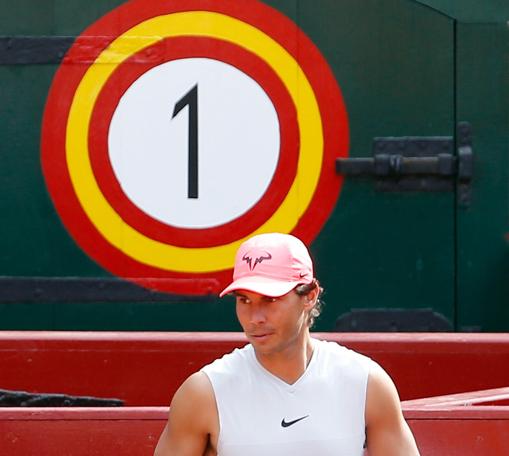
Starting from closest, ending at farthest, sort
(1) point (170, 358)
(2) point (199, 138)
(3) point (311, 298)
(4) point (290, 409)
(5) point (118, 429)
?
(4) point (290, 409) → (3) point (311, 298) → (5) point (118, 429) → (1) point (170, 358) → (2) point (199, 138)

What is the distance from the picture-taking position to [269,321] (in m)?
2.55

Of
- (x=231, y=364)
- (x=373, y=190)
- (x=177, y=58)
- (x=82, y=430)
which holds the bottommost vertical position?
(x=82, y=430)

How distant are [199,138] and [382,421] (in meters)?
2.32

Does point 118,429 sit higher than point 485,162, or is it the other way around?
point 485,162

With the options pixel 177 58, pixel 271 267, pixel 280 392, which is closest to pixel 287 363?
pixel 280 392

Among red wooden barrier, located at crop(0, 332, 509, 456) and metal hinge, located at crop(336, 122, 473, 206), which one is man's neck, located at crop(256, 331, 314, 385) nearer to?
red wooden barrier, located at crop(0, 332, 509, 456)

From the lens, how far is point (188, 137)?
4.73 meters

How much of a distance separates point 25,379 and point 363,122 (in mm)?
1495

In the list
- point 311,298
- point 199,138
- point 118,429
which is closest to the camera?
point 311,298

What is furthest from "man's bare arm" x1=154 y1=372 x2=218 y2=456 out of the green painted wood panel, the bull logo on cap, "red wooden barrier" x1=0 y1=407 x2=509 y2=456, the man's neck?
the green painted wood panel

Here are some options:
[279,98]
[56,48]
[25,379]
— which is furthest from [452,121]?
[25,379]

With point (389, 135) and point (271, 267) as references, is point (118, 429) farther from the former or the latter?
point (389, 135)

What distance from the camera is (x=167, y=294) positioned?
480 centimetres

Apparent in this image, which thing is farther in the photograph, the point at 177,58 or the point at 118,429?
the point at 177,58
